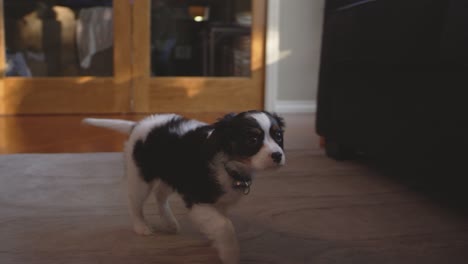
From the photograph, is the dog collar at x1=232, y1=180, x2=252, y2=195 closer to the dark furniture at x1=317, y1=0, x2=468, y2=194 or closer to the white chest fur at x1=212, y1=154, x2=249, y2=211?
the white chest fur at x1=212, y1=154, x2=249, y2=211

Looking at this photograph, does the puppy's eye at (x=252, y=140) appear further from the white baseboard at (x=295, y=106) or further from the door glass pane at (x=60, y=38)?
the white baseboard at (x=295, y=106)

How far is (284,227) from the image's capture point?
1280mm

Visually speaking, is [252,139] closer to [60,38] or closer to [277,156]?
[277,156]

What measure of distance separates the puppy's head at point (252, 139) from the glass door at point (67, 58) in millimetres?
2448

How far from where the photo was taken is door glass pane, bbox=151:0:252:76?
134 inches

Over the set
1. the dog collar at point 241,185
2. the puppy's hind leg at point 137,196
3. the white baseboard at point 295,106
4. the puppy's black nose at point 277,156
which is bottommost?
the white baseboard at point 295,106

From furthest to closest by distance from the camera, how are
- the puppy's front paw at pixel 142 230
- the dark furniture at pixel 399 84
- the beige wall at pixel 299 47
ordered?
the beige wall at pixel 299 47, the dark furniture at pixel 399 84, the puppy's front paw at pixel 142 230

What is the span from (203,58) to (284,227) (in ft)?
7.75

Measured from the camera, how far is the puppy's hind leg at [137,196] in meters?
1.17

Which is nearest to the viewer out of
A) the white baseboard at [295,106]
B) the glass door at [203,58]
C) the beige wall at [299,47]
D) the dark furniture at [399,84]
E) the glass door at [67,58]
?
the dark furniture at [399,84]

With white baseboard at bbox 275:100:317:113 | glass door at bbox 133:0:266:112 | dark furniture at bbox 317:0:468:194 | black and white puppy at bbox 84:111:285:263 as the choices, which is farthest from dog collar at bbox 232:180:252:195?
white baseboard at bbox 275:100:317:113

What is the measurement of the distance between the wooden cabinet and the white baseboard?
1.17ft

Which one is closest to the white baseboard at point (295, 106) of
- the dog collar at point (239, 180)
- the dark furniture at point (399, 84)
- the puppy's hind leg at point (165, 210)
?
the dark furniture at point (399, 84)

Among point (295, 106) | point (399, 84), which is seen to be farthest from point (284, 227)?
point (295, 106)
